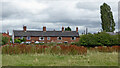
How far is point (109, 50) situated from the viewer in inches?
821

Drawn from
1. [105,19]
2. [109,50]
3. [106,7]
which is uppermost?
[106,7]

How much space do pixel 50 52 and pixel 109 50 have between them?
9.29m

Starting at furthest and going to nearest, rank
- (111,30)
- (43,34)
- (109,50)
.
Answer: (43,34) < (111,30) < (109,50)

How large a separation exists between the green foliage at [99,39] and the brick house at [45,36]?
79.6 ft

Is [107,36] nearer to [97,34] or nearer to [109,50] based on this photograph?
[97,34]

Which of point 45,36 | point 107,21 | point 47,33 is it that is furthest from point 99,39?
point 47,33

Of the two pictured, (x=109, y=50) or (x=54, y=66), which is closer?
(x=54, y=66)

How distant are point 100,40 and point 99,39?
0.29 metres

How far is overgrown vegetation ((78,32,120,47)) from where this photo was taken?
34.7m

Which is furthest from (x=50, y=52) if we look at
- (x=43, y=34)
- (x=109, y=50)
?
(x=43, y=34)

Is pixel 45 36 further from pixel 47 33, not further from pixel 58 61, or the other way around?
pixel 58 61

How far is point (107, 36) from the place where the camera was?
115ft

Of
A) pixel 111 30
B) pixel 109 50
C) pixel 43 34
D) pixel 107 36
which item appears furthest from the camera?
pixel 43 34

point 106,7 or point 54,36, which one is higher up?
point 106,7
